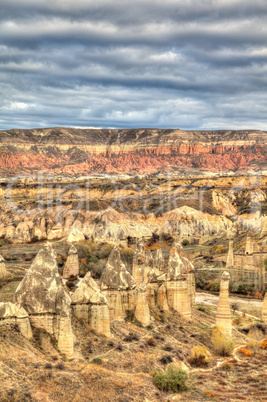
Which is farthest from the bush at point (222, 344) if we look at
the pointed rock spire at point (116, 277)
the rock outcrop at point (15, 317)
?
the rock outcrop at point (15, 317)

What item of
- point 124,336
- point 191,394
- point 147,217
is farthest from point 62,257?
point 191,394

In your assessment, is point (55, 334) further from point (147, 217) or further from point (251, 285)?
point (147, 217)

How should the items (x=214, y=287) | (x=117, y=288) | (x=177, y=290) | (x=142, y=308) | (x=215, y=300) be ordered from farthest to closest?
(x=214, y=287), (x=215, y=300), (x=177, y=290), (x=117, y=288), (x=142, y=308)

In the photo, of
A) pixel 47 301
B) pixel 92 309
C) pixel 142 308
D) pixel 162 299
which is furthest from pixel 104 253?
pixel 47 301

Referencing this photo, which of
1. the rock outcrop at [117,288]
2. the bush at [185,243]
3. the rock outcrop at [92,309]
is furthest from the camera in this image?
the bush at [185,243]

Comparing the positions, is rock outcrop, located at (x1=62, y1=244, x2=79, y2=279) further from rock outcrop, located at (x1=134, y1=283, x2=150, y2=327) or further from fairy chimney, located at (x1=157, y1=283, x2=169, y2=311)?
rock outcrop, located at (x1=134, y1=283, x2=150, y2=327)

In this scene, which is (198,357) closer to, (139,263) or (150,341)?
(150,341)

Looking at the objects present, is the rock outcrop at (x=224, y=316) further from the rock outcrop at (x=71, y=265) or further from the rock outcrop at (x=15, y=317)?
the rock outcrop at (x=71, y=265)
